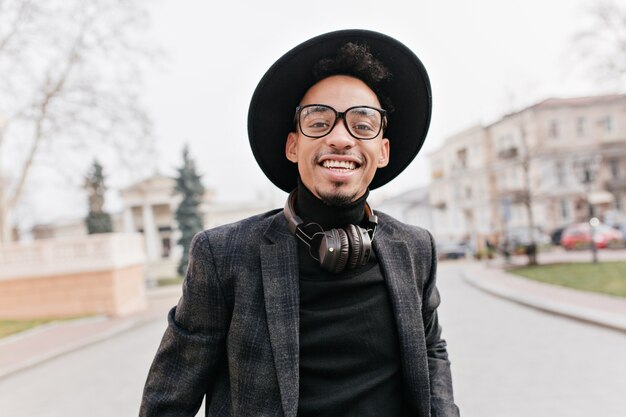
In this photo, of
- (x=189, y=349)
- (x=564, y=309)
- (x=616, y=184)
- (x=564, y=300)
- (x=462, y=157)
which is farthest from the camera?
(x=462, y=157)

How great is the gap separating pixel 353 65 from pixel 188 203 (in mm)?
42557

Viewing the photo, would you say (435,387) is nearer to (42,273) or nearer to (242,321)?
(242,321)

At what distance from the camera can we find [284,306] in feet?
5.20

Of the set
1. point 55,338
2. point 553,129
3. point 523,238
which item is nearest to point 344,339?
point 55,338

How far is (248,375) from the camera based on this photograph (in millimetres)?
1546

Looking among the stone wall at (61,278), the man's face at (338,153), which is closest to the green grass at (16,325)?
the stone wall at (61,278)

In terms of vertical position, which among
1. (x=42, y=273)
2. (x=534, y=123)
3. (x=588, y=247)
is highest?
(x=534, y=123)

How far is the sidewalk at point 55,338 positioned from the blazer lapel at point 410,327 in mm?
9668

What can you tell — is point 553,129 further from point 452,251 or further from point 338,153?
point 338,153

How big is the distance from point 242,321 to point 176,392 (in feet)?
0.92

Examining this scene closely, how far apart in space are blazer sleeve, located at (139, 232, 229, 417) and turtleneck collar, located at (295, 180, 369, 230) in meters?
0.37

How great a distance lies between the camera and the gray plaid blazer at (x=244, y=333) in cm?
154

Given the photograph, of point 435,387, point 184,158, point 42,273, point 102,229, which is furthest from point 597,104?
point 435,387

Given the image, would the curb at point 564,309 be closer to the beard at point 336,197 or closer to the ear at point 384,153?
the ear at point 384,153
